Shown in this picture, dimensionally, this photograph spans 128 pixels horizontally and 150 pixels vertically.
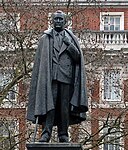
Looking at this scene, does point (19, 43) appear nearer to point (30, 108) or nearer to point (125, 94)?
point (125, 94)

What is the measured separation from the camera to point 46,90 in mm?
10039

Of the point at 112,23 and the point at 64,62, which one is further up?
the point at 112,23

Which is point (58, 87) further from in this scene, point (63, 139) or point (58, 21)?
point (58, 21)

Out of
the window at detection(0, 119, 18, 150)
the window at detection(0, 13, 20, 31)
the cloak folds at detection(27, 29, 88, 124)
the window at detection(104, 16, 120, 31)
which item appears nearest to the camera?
the cloak folds at detection(27, 29, 88, 124)

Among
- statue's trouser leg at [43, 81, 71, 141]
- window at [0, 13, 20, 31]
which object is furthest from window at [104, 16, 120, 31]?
statue's trouser leg at [43, 81, 71, 141]

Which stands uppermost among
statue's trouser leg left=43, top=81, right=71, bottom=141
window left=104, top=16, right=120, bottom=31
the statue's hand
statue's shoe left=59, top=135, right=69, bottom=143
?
window left=104, top=16, right=120, bottom=31

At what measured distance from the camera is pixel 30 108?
10211mm

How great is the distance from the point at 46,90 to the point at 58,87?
0.77ft

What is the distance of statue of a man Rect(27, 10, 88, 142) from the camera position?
10.1 m

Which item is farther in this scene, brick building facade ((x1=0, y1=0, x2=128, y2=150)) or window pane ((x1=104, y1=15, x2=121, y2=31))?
window pane ((x1=104, y1=15, x2=121, y2=31))

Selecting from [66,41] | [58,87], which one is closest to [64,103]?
[58,87]

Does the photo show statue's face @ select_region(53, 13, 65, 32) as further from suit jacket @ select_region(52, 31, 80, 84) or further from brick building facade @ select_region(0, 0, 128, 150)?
brick building facade @ select_region(0, 0, 128, 150)

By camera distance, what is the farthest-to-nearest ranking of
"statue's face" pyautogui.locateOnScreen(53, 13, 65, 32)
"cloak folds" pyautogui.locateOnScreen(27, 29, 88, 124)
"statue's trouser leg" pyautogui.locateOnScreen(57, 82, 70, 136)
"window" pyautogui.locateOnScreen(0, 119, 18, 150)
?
"window" pyautogui.locateOnScreen(0, 119, 18, 150) → "statue's face" pyautogui.locateOnScreen(53, 13, 65, 32) → "statue's trouser leg" pyautogui.locateOnScreen(57, 82, 70, 136) → "cloak folds" pyautogui.locateOnScreen(27, 29, 88, 124)

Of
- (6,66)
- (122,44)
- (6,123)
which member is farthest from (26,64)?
(122,44)
